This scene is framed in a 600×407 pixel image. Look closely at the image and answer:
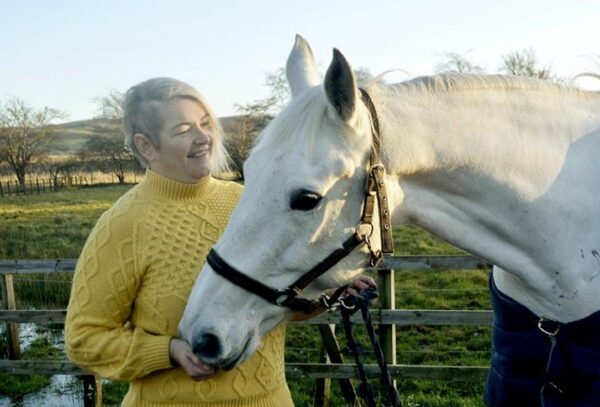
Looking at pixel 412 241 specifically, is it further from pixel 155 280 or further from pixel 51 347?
pixel 155 280

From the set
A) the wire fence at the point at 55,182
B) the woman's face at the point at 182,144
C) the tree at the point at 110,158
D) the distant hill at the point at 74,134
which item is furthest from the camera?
the distant hill at the point at 74,134

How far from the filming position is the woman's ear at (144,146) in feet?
7.66

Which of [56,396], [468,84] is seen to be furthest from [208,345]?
[56,396]

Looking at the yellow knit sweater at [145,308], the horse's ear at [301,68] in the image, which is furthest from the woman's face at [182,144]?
the horse's ear at [301,68]

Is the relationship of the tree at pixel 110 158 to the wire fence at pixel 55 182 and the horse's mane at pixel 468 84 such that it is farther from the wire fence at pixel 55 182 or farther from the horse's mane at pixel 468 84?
the horse's mane at pixel 468 84

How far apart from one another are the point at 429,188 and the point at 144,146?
46.4 inches

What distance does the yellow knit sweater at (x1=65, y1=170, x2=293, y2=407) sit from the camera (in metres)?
2.16

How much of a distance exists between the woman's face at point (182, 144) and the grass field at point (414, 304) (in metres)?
3.90

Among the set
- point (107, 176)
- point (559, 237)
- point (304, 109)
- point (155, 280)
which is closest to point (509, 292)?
point (559, 237)

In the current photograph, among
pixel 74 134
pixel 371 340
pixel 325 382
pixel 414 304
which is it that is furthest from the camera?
pixel 74 134

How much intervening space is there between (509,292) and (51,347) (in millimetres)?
6981

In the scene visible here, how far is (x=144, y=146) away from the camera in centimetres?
236

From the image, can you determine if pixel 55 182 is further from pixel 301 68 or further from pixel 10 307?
pixel 301 68

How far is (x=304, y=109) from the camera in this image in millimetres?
1894
